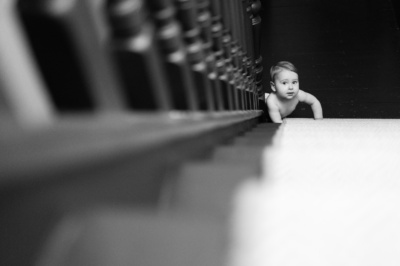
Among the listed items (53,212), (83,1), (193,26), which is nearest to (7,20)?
(83,1)

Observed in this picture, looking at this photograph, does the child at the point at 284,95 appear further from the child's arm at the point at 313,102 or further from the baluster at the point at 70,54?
the baluster at the point at 70,54

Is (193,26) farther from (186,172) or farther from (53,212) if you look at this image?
(53,212)

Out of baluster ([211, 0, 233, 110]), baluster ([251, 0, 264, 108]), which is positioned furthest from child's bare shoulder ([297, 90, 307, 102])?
baluster ([211, 0, 233, 110])

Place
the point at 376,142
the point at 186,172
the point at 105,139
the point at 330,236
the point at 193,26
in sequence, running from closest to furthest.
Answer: the point at 105,139 < the point at 330,236 < the point at 186,172 < the point at 193,26 < the point at 376,142

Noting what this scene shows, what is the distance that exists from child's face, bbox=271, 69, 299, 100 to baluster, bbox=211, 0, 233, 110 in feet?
6.97

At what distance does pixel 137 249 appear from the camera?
0.53 m

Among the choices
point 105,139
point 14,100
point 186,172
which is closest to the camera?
point 14,100

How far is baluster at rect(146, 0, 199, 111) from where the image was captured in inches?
29.2

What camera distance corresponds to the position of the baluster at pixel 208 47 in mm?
1091

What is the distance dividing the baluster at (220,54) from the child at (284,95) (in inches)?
83.8

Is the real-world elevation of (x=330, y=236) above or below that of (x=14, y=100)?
below

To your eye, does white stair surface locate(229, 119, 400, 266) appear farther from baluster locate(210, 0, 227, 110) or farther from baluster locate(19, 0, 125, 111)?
baluster locate(210, 0, 227, 110)

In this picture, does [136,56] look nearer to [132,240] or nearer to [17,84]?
[132,240]

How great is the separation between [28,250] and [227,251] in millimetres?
190
